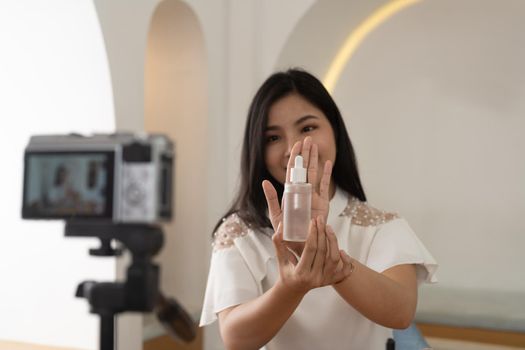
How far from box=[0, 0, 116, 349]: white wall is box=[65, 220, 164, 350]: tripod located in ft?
5.16

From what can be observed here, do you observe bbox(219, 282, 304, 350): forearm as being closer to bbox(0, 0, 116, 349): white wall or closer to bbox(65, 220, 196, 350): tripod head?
bbox(65, 220, 196, 350): tripod head

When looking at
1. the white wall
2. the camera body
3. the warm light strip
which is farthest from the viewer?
the warm light strip

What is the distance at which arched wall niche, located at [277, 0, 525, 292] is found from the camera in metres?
3.07

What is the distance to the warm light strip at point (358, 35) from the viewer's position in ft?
10.8

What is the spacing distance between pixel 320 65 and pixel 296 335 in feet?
7.30

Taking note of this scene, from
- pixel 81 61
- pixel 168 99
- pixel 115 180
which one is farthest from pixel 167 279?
pixel 115 180

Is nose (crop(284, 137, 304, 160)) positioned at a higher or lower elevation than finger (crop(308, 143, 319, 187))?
higher

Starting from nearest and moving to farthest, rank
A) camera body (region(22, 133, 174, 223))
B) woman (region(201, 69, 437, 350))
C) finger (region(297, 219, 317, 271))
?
camera body (region(22, 133, 174, 223))
finger (region(297, 219, 317, 271))
woman (region(201, 69, 437, 350))

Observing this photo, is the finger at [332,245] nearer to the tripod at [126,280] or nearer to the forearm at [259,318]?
the forearm at [259,318]

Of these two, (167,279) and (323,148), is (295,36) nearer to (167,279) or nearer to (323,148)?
(167,279)

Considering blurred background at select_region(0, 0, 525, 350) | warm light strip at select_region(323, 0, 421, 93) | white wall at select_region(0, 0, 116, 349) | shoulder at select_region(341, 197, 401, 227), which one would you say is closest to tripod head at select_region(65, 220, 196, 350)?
shoulder at select_region(341, 197, 401, 227)

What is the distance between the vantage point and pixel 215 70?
3.03 metres

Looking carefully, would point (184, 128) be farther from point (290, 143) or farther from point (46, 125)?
point (290, 143)

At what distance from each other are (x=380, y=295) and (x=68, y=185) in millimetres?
759
